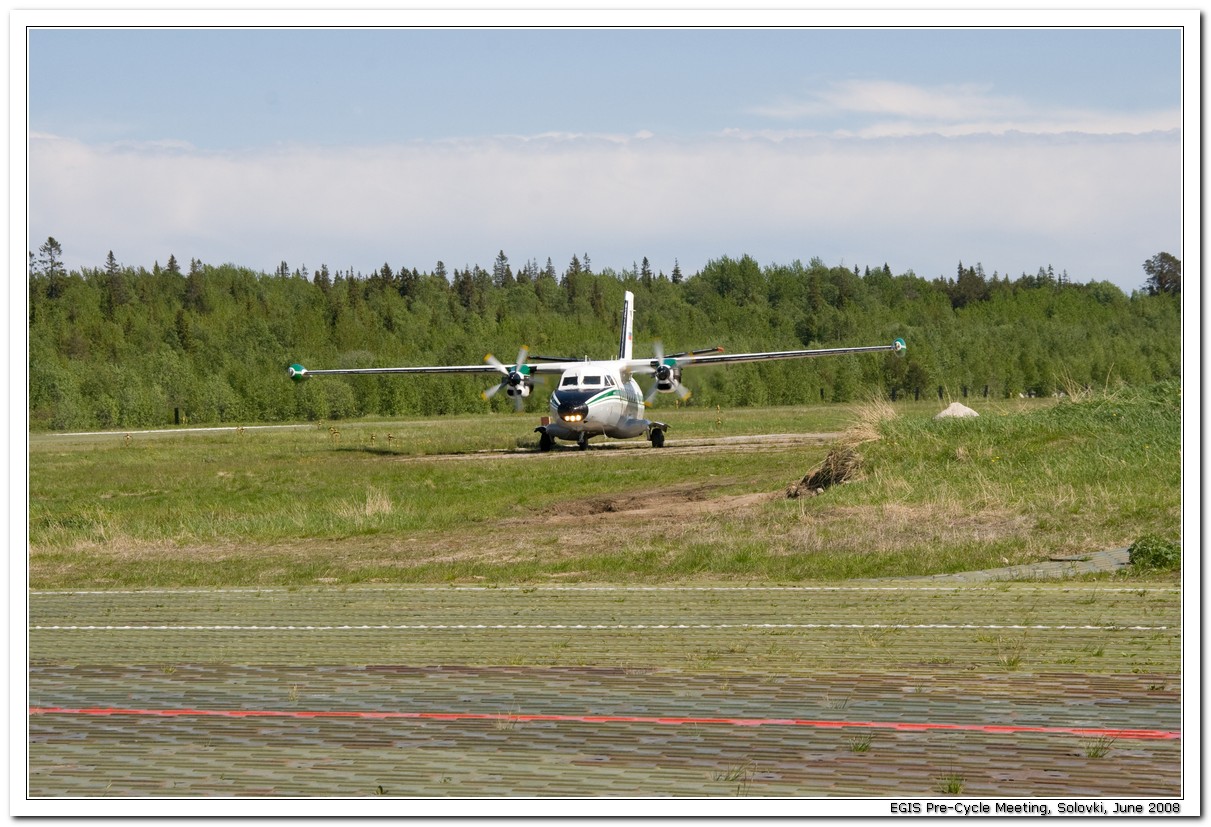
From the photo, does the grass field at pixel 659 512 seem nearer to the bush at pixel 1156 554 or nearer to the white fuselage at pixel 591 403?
the bush at pixel 1156 554

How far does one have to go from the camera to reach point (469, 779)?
28.4 ft

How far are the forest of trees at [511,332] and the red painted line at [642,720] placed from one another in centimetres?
6710

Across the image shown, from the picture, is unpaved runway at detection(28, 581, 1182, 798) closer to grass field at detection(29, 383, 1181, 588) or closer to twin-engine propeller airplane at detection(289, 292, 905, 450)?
grass field at detection(29, 383, 1181, 588)

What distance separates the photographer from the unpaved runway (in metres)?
8.62

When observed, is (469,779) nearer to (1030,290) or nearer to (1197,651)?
(1197,651)

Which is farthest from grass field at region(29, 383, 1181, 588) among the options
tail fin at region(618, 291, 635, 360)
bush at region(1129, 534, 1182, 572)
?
tail fin at region(618, 291, 635, 360)

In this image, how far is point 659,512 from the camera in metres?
28.4

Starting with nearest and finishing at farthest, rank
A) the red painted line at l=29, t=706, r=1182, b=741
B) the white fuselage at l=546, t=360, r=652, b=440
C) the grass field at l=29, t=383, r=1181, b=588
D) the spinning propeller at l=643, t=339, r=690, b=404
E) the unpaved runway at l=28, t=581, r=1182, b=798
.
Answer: the unpaved runway at l=28, t=581, r=1182, b=798, the red painted line at l=29, t=706, r=1182, b=741, the grass field at l=29, t=383, r=1181, b=588, the white fuselage at l=546, t=360, r=652, b=440, the spinning propeller at l=643, t=339, r=690, b=404

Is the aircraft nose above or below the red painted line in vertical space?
above

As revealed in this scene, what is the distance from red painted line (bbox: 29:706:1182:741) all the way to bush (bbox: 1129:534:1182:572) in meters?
8.82

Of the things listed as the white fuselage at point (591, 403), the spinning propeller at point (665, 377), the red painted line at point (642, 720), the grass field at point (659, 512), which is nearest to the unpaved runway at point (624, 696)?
the red painted line at point (642, 720)

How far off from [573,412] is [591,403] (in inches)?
27.1

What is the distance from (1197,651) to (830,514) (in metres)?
14.9

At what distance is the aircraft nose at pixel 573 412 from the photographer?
1797 inches
